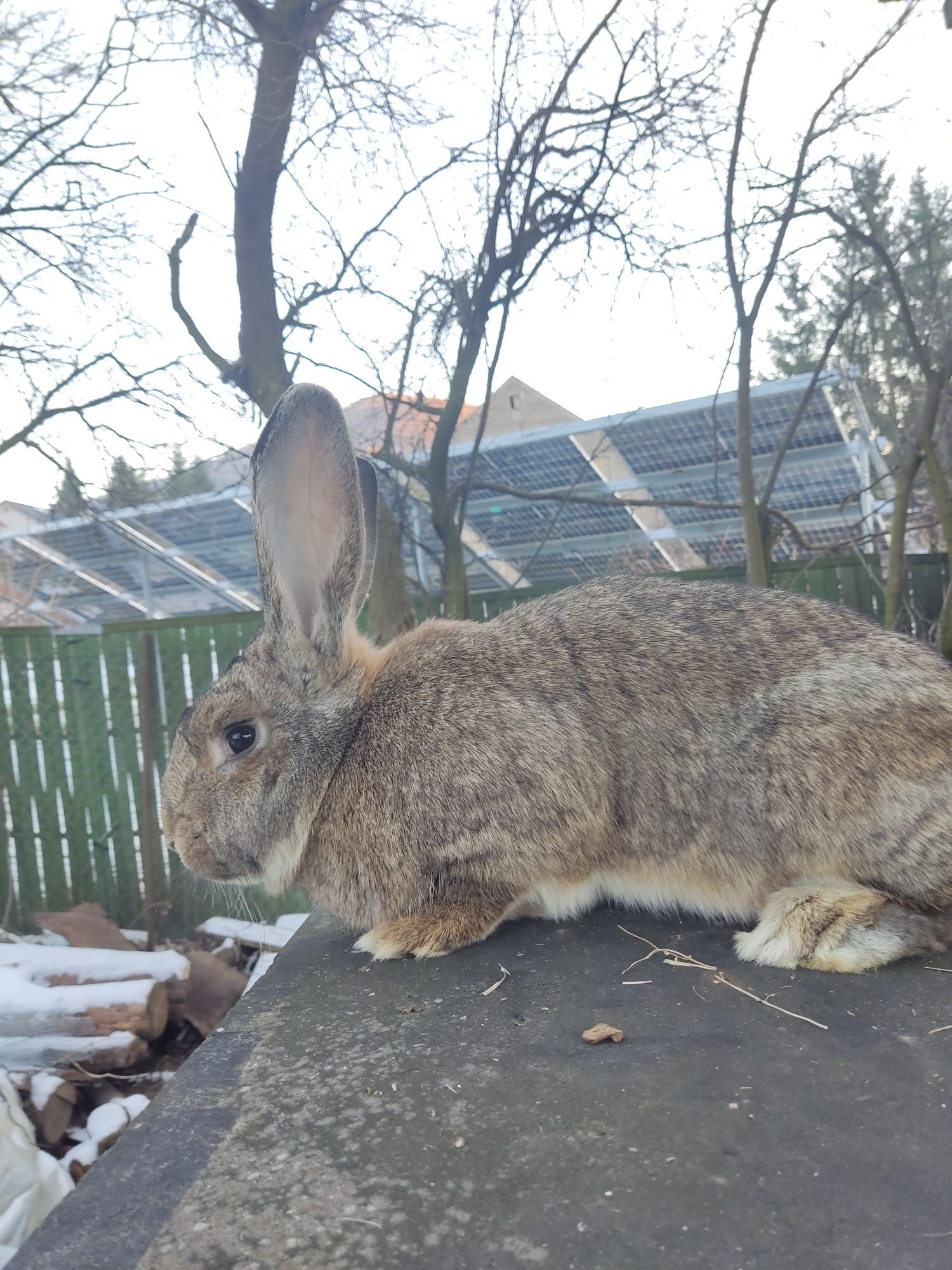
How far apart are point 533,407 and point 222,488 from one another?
2287 millimetres

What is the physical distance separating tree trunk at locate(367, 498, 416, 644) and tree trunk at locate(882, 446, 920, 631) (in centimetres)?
308

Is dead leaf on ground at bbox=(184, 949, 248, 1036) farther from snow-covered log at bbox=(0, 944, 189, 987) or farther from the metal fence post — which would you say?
the metal fence post

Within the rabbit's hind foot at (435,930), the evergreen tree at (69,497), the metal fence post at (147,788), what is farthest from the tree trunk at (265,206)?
the rabbit's hind foot at (435,930)

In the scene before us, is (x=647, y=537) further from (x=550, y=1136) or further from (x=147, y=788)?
(x=550, y=1136)

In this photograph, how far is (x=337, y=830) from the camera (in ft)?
8.33

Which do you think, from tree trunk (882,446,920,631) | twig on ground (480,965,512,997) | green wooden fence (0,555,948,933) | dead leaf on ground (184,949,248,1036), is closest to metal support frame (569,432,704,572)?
tree trunk (882,446,920,631)

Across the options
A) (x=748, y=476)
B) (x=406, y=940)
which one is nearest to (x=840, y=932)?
(x=406, y=940)

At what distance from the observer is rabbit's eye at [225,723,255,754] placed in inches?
103

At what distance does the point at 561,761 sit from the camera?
2422 mm

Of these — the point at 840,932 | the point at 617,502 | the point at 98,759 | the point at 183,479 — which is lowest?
the point at 98,759

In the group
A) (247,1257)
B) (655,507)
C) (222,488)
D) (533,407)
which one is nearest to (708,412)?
(655,507)

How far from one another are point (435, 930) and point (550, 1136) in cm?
94

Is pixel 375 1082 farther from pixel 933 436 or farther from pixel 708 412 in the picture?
pixel 708 412

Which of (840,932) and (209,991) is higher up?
(840,932)
